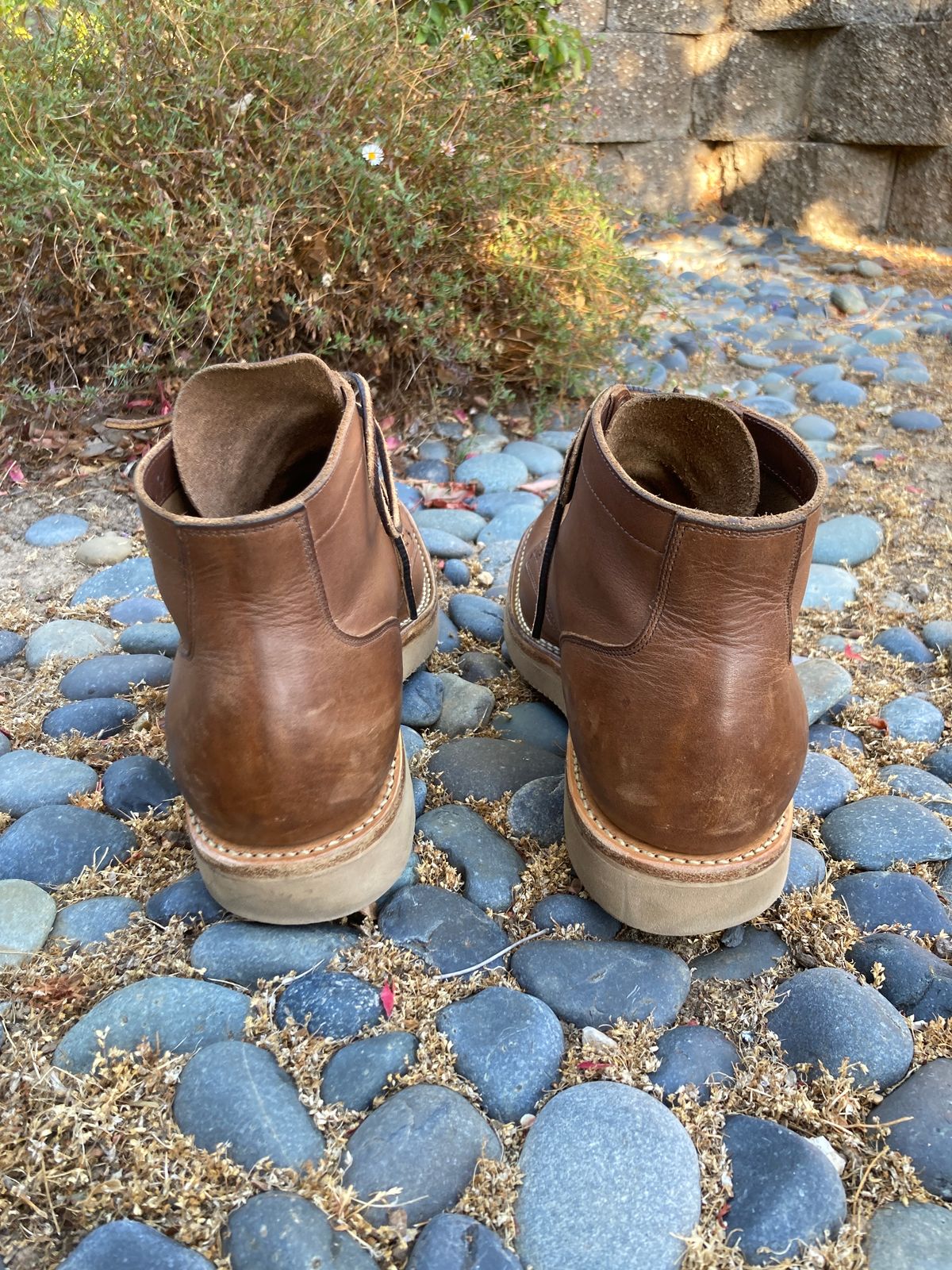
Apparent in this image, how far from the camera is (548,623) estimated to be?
5.93 ft

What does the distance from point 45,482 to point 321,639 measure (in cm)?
188

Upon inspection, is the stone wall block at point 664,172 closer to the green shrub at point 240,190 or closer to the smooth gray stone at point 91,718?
the green shrub at point 240,190

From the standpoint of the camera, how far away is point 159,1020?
1230 millimetres

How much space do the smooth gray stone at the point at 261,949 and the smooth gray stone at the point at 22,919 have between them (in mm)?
228

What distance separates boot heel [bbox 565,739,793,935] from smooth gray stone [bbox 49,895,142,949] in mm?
687

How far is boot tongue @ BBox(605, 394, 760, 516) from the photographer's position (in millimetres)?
1479

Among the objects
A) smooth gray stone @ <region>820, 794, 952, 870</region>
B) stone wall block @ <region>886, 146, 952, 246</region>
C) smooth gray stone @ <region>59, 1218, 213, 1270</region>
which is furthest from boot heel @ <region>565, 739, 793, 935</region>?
stone wall block @ <region>886, 146, 952, 246</region>

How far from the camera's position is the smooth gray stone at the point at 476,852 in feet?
4.80

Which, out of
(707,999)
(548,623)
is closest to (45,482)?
(548,623)

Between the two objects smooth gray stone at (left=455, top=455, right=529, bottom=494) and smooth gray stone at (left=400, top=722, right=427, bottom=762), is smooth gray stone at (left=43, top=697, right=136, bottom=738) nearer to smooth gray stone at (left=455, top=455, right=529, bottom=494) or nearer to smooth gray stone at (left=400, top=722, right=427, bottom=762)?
smooth gray stone at (left=400, top=722, right=427, bottom=762)

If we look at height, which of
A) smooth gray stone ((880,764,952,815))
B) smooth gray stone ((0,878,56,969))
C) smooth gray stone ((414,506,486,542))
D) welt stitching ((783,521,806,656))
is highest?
welt stitching ((783,521,806,656))

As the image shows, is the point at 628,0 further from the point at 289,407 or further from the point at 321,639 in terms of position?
the point at 321,639

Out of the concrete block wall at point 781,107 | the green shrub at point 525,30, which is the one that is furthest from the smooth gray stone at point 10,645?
the concrete block wall at point 781,107

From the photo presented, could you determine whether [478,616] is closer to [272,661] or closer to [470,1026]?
[272,661]
